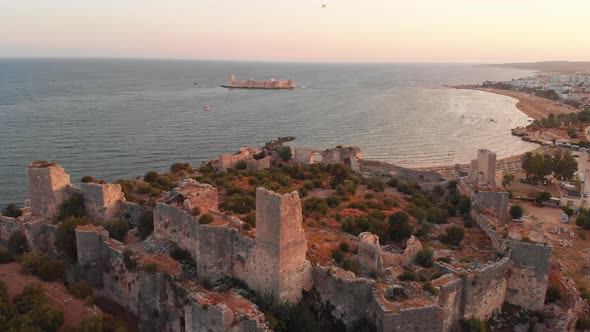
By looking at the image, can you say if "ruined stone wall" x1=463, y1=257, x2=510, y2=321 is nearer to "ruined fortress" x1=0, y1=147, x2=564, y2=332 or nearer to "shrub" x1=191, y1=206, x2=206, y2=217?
"ruined fortress" x1=0, y1=147, x2=564, y2=332

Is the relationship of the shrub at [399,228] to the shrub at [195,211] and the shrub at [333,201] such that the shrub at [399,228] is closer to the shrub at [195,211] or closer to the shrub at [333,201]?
the shrub at [333,201]

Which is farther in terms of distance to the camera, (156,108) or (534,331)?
(156,108)

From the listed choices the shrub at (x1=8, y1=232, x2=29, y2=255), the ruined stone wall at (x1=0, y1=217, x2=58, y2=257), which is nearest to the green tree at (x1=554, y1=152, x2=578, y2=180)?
the ruined stone wall at (x1=0, y1=217, x2=58, y2=257)

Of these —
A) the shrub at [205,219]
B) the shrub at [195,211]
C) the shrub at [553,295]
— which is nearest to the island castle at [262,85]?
the shrub at [195,211]

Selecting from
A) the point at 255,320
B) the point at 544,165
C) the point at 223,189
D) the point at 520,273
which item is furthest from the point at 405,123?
the point at 255,320

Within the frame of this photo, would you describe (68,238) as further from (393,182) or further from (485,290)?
(393,182)

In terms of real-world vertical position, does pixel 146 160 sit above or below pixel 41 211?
below

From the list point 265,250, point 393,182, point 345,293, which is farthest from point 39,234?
point 393,182

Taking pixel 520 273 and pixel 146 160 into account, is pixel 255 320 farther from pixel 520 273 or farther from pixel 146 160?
pixel 146 160
